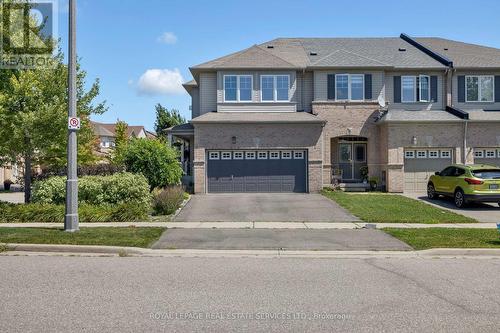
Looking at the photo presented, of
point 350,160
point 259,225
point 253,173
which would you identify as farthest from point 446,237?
point 350,160

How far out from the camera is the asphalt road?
16.6ft

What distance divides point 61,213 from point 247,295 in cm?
1005

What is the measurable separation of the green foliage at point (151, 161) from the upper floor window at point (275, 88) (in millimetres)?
7380

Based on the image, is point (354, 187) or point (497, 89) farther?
point (497, 89)

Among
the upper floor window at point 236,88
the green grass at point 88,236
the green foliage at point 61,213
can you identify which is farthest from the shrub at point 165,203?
the upper floor window at point 236,88

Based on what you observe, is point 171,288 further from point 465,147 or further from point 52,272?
point 465,147

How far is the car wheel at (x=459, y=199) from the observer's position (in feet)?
56.6

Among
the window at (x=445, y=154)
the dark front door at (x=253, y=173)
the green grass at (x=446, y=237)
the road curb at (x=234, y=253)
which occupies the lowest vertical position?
the road curb at (x=234, y=253)

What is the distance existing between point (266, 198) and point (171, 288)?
13.8 metres

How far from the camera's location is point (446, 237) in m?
10.9

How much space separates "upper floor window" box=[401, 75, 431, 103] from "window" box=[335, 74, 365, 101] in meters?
2.75

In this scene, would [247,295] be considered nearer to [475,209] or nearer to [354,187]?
[475,209]

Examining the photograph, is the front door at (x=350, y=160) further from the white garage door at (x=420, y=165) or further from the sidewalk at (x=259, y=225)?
the sidewalk at (x=259, y=225)

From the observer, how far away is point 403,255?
941cm
